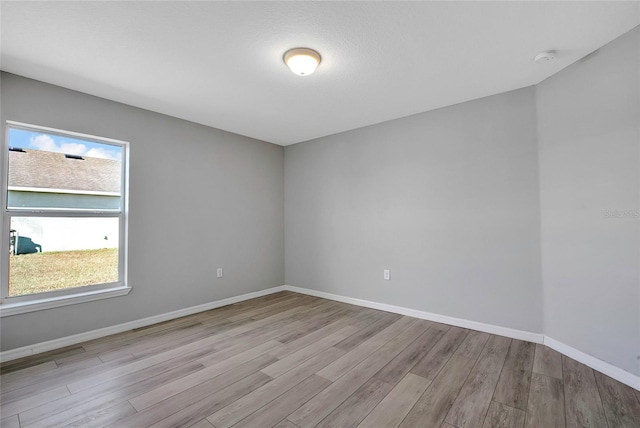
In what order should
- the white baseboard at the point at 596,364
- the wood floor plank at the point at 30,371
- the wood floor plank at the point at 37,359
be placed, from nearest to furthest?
the white baseboard at the point at 596,364
the wood floor plank at the point at 30,371
the wood floor plank at the point at 37,359

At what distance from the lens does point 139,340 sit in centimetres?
281

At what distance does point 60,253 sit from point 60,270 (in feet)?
0.56

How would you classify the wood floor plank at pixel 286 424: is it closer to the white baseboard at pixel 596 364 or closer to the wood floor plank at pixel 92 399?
the wood floor plank at pixel 92 399

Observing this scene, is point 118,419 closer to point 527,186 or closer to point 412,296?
point 412,296

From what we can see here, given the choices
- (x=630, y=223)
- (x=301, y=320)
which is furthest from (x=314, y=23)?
(x=301, y=320)

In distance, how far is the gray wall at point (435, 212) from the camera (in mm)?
2795

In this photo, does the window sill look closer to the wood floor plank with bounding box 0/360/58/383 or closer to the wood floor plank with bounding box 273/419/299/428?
the wood floor plank with bounding box 0/360/58/383

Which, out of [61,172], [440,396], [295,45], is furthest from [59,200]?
[440,396]

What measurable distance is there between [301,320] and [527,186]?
2.83 metres

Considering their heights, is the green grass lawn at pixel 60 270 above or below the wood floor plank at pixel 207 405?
above

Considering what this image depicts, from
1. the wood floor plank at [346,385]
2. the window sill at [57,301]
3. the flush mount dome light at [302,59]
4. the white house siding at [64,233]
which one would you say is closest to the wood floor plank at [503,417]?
the wood floor plank at [346,385]

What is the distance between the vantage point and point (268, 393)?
193 centimetres

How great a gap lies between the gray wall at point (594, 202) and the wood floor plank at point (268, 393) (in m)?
2.06

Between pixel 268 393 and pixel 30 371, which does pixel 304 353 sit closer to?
pixel 268 393
